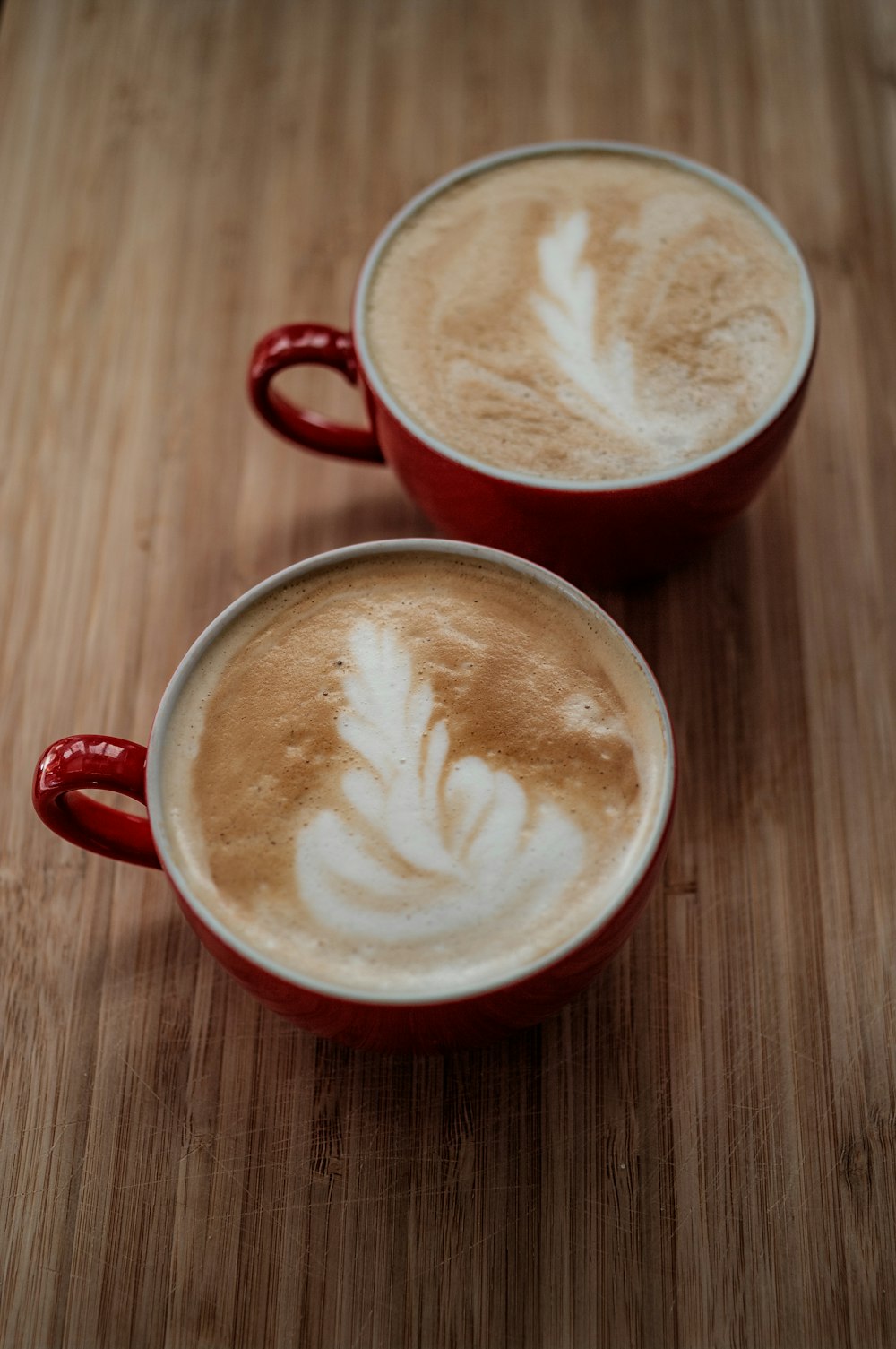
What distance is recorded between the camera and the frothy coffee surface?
1.07 m

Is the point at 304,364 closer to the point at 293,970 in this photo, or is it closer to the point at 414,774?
the point at 414,774

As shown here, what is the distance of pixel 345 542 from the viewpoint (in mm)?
1250

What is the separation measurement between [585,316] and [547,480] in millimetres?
204

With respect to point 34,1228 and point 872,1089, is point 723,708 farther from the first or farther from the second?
point 34,1228

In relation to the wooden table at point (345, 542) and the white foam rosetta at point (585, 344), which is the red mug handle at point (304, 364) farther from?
the white foam rosetta at point (585, 344)

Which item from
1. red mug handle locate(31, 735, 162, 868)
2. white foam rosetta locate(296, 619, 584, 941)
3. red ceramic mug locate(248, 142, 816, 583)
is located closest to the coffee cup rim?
red ceramic mug locate(248, 142, 816, 583)

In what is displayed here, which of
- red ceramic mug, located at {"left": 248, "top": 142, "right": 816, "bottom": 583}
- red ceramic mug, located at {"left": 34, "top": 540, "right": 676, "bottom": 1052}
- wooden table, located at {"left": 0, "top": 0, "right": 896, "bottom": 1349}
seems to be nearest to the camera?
red ceramic mug, located at {"left": 34, "top": 540, "right": 676, "bottom": 1052}

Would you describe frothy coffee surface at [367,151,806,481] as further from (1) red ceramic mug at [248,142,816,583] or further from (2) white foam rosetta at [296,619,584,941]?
(2) white foam rosetta at [296,619,584,941]

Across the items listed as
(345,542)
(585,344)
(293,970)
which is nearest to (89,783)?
(293,970)

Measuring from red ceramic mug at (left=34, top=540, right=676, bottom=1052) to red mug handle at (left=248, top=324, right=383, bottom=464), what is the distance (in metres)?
0.27

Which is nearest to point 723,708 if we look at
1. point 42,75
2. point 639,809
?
point 639,809

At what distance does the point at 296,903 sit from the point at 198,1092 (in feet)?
0.77

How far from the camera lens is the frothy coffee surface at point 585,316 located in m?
1.07

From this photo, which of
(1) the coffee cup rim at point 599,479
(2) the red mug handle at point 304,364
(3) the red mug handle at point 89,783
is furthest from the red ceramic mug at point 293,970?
(2) the red mug handle at point 304,364
